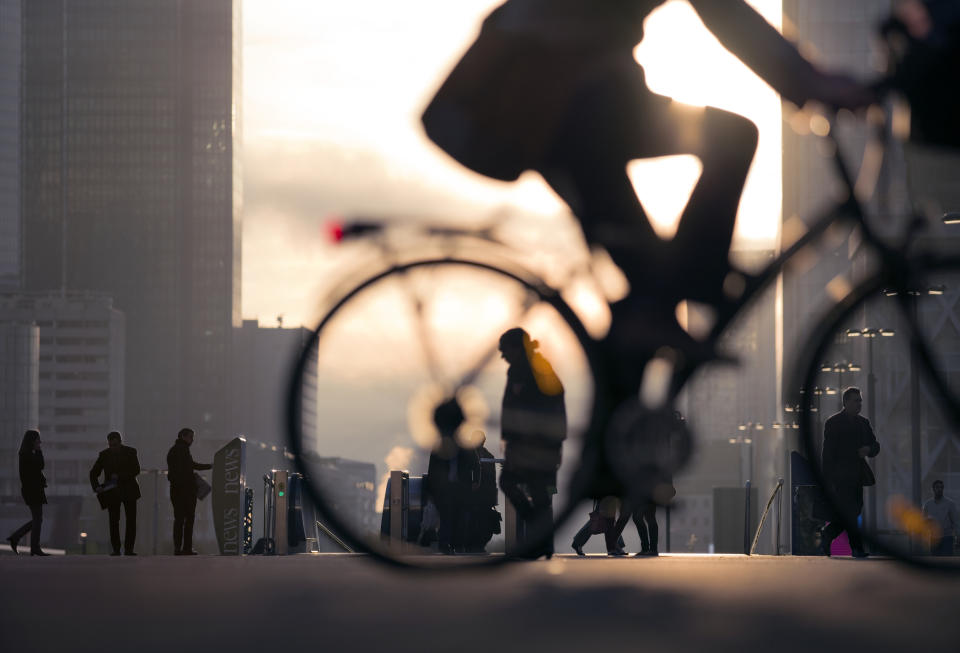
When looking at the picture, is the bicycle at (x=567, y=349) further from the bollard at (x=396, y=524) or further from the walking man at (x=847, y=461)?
the walking man at (x=847, y=461)

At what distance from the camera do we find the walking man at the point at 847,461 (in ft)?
19.3

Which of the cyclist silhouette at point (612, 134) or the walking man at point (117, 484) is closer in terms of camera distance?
the cyclist silhouette at point (612, 134)

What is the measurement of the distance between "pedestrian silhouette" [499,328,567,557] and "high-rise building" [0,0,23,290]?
19205 cm

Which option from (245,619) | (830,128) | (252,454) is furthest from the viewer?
(252,454)

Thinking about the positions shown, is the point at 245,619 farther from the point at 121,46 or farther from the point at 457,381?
the point at 121,46

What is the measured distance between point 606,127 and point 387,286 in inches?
40.6

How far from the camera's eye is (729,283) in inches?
218

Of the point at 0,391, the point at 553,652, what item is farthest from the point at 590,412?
the point at 0,391

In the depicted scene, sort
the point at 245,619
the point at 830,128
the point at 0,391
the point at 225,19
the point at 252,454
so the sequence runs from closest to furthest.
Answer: the point at 245,619
the point at 830,128
the point at 0,391
the point at 252,454
the point at 225,19

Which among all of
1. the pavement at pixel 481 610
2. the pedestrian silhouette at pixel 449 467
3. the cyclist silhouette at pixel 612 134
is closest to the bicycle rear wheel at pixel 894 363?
the pavement at pixel 481 610

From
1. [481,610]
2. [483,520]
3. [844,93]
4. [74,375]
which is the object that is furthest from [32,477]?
[74,375]

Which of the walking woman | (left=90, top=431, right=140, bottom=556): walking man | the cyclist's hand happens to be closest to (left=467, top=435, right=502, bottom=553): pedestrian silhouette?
the cyclist's hand

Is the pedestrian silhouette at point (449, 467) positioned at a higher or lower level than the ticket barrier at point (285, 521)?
higher

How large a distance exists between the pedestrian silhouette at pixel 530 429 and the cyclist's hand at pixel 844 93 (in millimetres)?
1349
